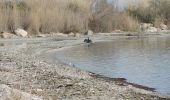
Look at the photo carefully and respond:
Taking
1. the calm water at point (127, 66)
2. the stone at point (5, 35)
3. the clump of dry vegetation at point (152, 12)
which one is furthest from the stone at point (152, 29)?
the calm water at point (127, 66)

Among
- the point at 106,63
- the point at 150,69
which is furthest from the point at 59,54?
the point at 150,69

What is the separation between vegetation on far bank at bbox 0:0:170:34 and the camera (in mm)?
39031

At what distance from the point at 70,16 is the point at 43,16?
3.24 m

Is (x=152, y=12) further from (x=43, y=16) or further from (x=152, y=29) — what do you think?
(x=43, y=16)

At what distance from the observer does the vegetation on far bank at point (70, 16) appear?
128ft

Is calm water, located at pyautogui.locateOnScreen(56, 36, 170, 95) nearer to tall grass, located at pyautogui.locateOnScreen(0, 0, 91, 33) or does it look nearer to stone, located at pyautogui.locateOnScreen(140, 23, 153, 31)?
tall grass, located at pyautogui.locateOnScreen(0, 0, 91, 33)

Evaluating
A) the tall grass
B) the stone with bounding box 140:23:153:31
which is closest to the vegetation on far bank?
the tall grass

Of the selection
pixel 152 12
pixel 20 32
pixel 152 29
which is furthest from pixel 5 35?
pixel 152 12

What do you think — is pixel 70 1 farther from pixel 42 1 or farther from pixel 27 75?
pixel 27 75

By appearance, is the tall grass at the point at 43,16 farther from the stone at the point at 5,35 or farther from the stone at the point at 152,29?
the stone at the point at 152,29

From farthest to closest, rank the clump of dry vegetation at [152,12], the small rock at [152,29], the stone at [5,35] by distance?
the clump of dry vegetation at [152,12] → the small rock at [152,29] → the stone at [5,35]

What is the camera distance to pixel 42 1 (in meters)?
41.8

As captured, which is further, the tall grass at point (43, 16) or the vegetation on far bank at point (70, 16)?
the vegetation on far bank at point (70, 16)

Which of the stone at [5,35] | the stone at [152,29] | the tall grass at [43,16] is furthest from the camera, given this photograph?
the stone at [152,29]
